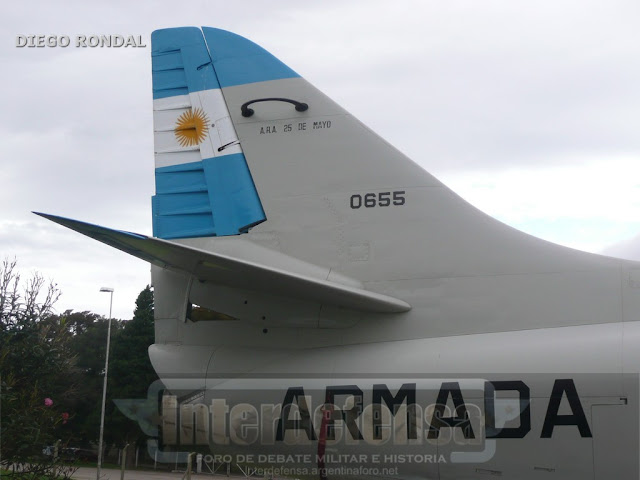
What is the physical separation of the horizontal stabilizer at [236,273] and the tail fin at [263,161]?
50 centimetres

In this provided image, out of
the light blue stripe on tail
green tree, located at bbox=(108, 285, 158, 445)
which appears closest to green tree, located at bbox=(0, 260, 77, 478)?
the light blue stripe on tail

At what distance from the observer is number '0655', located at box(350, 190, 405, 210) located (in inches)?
229

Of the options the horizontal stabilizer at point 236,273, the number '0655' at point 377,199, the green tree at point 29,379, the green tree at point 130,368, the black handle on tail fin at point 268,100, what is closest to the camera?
the horizontal stabilizer at point 236,273

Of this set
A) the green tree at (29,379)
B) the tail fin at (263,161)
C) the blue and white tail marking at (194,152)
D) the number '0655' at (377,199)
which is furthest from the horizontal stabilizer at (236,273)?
the green tree at (29,379)

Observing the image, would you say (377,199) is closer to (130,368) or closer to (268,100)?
(268,100)

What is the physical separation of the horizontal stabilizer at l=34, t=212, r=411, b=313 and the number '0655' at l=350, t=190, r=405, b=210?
2.18 feet

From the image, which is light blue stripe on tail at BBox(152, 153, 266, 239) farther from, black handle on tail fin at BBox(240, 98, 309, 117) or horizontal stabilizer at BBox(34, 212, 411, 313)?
horizontal stabilizer at BBox(34, 212, 411, 313)

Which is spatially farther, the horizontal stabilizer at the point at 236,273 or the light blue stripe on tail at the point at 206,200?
the light blue stripe on tail at the point at 206,200

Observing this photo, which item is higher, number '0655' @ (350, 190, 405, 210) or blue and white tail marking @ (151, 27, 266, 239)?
blue and white tail marking @ (151, 27, 266, 239)

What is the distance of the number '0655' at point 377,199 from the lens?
5.81 meters

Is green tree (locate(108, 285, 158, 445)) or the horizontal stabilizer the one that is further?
green tree (locate(108, 285, 158, 445))

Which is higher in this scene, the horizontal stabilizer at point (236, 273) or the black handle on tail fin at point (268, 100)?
the black handle on tail fin at point (268, 100)

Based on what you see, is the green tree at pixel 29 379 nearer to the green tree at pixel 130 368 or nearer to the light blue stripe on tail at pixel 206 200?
the light blue stripe on tail at pixel 206 200

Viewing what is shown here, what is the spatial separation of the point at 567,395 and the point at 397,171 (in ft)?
6.71
